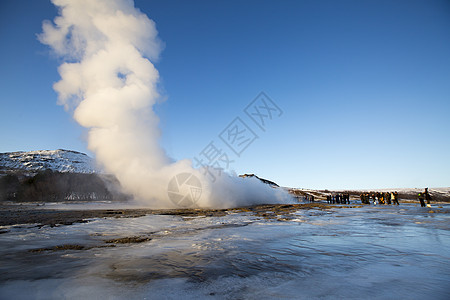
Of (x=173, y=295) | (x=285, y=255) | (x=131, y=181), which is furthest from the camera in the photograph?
(x=131, y=181)

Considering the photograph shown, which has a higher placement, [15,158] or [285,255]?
[15,158]

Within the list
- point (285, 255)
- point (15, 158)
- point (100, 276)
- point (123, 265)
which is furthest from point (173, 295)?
point (15, 158)

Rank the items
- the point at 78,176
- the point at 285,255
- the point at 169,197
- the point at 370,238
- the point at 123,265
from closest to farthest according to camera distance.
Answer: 1. the point at 123,265
2. the point at 285,255
3. the point at 370,238
4. the point at 169,197
5. the point at 78,176

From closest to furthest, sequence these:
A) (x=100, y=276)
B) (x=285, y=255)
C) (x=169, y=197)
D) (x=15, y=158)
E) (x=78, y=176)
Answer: (x=100, y=276)
(x=285, y=255)
(x=169, y=197)
(x=78, y=176)
(x=15, y=158)

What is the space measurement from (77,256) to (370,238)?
25.5 ft

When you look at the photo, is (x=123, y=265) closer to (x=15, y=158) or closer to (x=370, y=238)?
(x=370, y=238)

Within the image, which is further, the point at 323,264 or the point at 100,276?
the point at 323,264

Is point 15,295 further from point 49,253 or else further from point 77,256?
point 49,253

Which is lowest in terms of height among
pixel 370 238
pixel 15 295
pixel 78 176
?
pixel 370 238

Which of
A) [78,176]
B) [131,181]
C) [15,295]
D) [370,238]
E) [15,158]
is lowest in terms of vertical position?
[370,238]

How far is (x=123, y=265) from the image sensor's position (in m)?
3.92

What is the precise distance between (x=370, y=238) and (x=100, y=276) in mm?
7036

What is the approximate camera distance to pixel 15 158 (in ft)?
615

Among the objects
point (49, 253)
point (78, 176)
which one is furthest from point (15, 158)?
point (49, 253)
